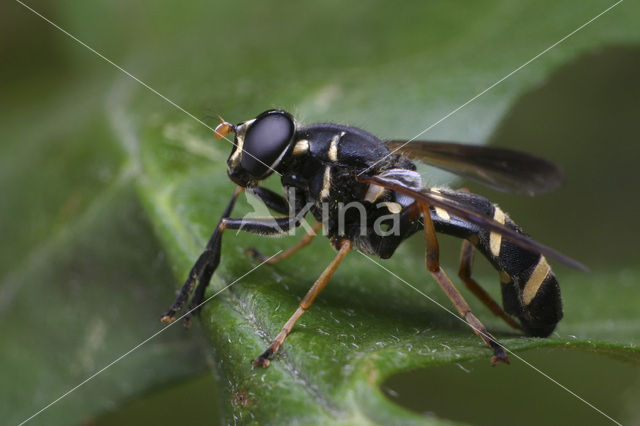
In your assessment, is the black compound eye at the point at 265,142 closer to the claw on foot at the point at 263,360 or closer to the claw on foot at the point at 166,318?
the claw on foot at the point at 166,318

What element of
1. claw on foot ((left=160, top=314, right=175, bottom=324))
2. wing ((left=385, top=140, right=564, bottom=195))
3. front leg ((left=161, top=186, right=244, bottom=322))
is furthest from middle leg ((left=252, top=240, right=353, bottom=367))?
wing ((left=385, top=140, right=564, bottom=195))

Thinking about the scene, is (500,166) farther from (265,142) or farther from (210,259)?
(210,259)

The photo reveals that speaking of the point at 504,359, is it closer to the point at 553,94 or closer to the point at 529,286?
the point at 529,286

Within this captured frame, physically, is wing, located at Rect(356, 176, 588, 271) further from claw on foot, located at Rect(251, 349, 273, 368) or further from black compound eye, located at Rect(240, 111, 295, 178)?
claw on foot, located at Rect(251, 349, 273, 368)

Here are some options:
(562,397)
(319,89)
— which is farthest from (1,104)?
(562,397)

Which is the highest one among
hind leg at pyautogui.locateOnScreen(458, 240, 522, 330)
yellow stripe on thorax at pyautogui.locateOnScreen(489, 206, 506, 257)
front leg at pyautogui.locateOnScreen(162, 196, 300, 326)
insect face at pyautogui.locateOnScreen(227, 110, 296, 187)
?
insect face at pyautogui.locateOnScreen(227, 110, 296, 187)

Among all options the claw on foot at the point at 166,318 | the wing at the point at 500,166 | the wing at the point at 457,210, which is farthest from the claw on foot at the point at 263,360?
the wing at the point at 500,166

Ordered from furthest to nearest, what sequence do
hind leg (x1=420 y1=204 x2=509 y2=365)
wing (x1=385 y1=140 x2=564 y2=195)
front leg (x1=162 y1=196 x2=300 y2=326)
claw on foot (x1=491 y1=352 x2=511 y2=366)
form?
wing (x1=385 y1=140 x2=564 y2=195) → hind leg (x1=420 y1=204 x2=509 y2=365) → front leg (x1=162 y1=196 x2=300 y2=326) → claw on foot (x1=491 y1=352 x2=511 y2=366)
